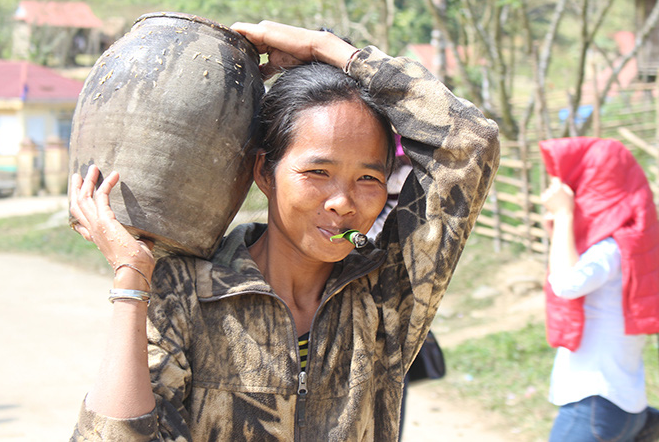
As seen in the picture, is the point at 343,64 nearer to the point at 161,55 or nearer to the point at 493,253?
the point at 161,55

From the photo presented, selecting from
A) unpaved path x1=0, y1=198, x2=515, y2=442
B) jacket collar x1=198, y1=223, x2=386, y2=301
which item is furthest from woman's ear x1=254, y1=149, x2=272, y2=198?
unpaved path x1=0, y1=198, x2=515, y2=442

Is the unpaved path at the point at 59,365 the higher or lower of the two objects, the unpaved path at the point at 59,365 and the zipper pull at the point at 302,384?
the lower

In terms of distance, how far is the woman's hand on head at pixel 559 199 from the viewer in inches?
126

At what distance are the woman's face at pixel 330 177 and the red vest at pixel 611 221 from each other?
1.87 meters

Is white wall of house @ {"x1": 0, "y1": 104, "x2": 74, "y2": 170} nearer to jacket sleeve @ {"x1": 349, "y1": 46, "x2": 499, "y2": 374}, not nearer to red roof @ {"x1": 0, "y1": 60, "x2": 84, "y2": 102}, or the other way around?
red roof @ {"x1": 0, "y1": 60, "x2": 84, "y2": 102}

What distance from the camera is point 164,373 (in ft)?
4.51

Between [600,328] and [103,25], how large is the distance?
108ft

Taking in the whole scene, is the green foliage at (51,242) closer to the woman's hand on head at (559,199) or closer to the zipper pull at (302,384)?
the woman's hand on head at (559,199)

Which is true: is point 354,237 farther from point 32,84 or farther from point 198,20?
point 32,84

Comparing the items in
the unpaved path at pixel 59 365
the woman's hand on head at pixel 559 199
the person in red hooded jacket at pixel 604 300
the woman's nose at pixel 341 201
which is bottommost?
the unpaved path at pixel 59 365

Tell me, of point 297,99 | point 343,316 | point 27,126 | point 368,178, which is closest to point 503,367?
point 343,316

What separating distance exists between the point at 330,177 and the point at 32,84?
20.7m

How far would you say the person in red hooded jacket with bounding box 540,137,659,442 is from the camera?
2932mm

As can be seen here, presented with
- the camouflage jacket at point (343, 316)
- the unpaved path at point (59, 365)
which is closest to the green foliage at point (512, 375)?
the unpaved path at point (59, 365)
